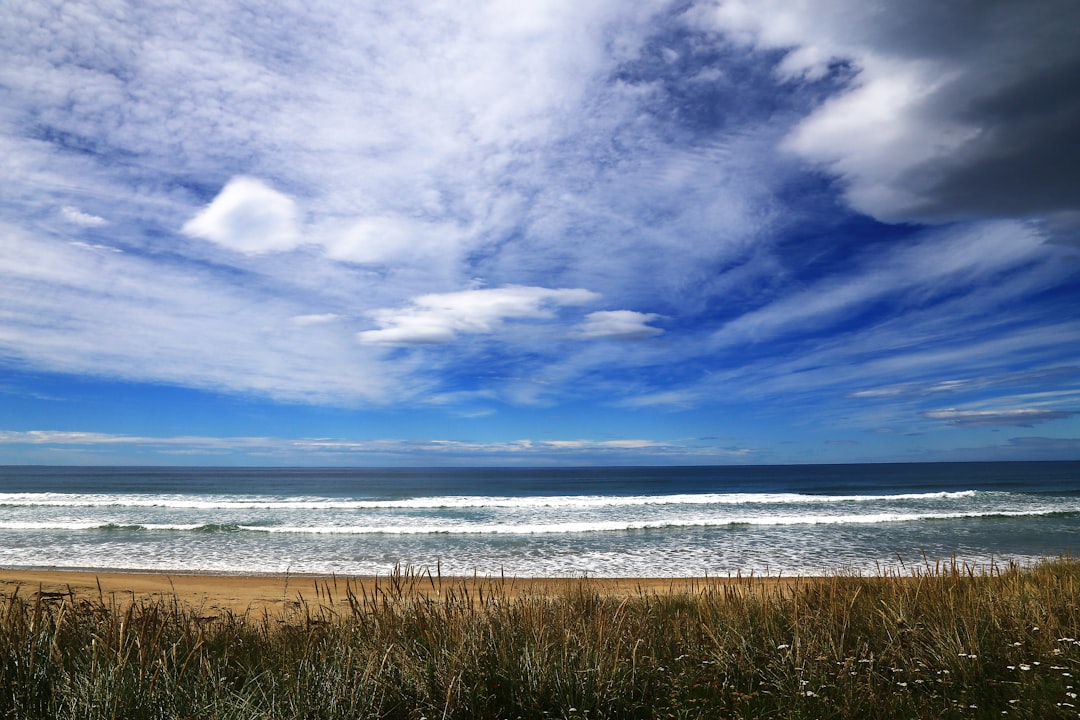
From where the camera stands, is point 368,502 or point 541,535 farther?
point 368,502

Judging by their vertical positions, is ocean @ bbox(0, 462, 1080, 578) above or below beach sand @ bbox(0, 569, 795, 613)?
below

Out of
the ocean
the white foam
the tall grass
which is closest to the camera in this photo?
the tall grass

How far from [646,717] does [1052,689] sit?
2.89m

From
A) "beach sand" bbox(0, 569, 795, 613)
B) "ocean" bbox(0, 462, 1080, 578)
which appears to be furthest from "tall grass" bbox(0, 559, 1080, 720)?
"beach sand" bbox(0, 569, 795, 613)

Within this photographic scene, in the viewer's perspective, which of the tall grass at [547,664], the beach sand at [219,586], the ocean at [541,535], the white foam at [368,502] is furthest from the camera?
the white foam at [368,502]

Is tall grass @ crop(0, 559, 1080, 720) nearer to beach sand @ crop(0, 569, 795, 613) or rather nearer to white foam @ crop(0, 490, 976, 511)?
beach sand @ crop(0, 569, 795, 613)

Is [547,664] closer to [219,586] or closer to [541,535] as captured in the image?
[219,586]

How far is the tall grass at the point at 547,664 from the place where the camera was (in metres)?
4.01

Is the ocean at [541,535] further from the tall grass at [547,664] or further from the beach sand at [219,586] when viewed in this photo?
the tall grass at [547,664]

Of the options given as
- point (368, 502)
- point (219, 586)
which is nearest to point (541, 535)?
point (219, 586)

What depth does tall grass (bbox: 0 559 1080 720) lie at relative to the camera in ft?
13.1

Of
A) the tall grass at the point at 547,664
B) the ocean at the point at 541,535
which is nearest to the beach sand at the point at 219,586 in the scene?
the ocean at the point at 541,535

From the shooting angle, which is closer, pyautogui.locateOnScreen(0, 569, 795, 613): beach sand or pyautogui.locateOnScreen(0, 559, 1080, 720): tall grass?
pyautogui.locateOnScreen(0, 559, 1080, 720): tall grass

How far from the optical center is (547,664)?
4.45 m
